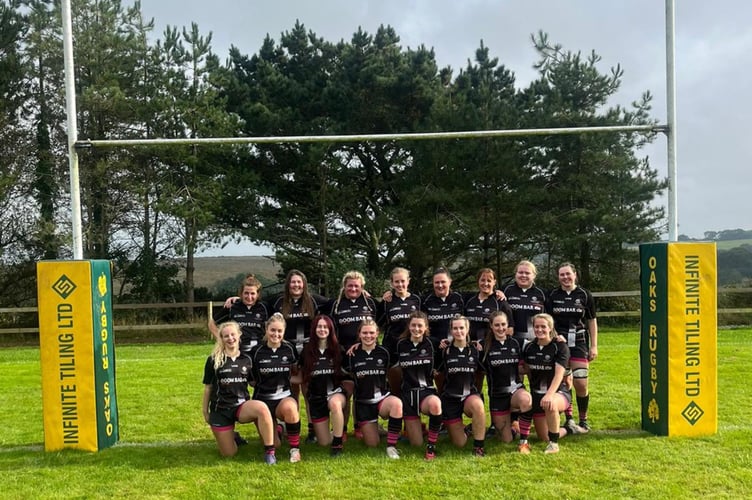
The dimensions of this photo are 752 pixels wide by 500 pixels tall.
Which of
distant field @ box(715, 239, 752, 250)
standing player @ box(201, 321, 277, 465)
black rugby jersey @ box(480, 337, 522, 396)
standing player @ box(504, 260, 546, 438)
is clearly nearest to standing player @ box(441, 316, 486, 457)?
black rugby jersey @ box(480, 337, 522, 396)

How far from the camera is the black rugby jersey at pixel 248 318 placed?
16.7ft

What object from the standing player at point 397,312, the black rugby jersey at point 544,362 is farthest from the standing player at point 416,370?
the black rugby jersey at point 544,362

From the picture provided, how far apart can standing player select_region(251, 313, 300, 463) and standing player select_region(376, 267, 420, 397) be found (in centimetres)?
89

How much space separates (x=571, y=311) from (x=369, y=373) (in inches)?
74.4

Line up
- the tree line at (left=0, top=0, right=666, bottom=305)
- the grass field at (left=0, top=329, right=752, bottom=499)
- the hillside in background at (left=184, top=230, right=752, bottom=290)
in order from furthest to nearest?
the hillside in background at (left=184, top=230, right=752, bottom=290) < the tree line at (left=0, top=0, right=666, bottom=305) < the grass field at (left=0, top=329, right=752, bottom=499)

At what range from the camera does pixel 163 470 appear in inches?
175

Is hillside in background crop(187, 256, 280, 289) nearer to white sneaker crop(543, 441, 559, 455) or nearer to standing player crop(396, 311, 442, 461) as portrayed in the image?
standing player crop(396, 311, 442, 461)

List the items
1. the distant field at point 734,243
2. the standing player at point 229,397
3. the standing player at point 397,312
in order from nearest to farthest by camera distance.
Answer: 1. the standing player at point 229,397
2. the standing player at point 397,312
3. the distant field at point 734,243

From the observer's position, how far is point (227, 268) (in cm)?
1806

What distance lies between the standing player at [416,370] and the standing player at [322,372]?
54cm

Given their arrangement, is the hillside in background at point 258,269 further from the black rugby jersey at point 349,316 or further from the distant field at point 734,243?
the black rugby jersey at point 349,316

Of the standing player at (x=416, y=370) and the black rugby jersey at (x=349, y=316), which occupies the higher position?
the black rugby jersey at (x=349, y=316)

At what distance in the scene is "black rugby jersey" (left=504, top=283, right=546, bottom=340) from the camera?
202 inches

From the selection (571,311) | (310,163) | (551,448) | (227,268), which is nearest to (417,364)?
(551,448)
